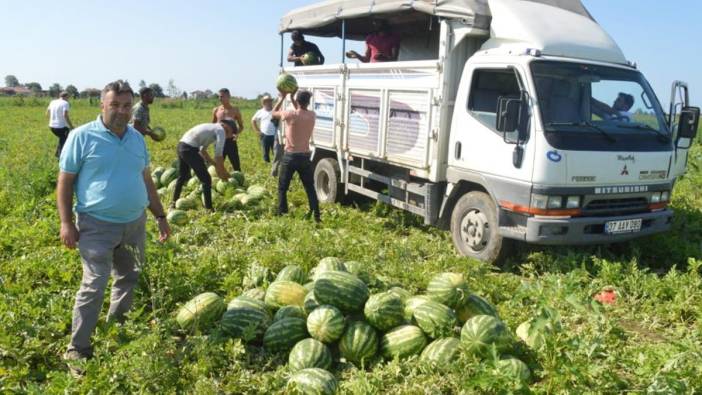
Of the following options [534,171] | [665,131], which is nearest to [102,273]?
[534,171]

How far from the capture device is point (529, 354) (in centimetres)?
419

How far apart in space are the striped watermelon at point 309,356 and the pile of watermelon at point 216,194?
4.97 m

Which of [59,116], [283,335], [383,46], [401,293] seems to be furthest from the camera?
[59,116]

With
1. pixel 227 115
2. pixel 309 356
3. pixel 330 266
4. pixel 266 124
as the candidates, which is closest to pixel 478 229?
pixel 330 266

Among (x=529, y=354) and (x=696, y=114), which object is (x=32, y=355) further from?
(x=696, y=114)

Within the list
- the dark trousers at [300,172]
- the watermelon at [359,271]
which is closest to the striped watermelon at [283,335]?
the watermelon at [359,271]

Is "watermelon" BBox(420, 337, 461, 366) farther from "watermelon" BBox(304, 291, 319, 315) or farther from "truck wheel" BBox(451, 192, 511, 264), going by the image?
"truck wheel" BBox(451, 192, 511, 264)

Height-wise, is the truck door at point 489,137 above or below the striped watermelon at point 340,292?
above

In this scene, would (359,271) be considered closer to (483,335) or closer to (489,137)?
(483,335)

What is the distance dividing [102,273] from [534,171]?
4534 mm

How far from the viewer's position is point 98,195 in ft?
13.5

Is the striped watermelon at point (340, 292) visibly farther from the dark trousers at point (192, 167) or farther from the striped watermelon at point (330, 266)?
the dark trousers at point (192, 167)

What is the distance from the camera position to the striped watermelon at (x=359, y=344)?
13.9ft

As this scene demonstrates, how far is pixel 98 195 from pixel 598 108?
5.77m
